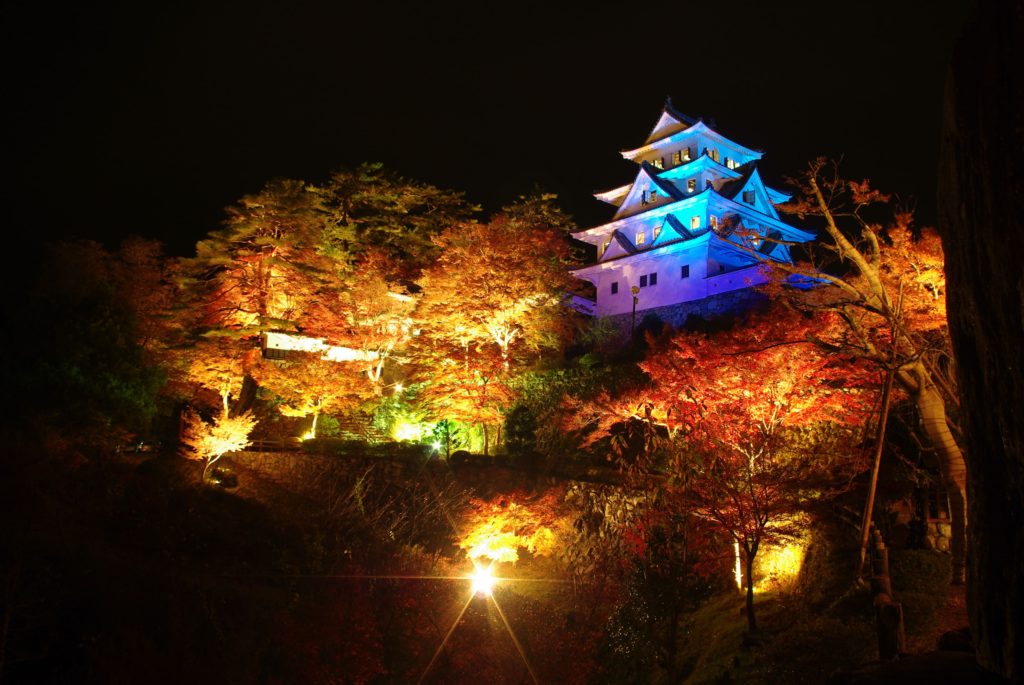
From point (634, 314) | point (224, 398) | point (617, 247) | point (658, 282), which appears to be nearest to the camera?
point (224, 398)

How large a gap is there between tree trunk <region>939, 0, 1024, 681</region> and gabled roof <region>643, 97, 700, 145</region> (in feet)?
111

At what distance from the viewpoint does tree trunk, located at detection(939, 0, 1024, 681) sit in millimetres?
2863

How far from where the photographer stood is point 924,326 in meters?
12.9

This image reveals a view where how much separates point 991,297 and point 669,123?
35.8 m

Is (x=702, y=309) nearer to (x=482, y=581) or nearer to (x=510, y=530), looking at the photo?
(x=510, y=530)

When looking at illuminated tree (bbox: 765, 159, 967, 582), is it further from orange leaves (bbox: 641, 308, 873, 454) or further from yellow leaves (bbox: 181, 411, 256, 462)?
yellow leaves (bbox: 181, 411, 256, 462)

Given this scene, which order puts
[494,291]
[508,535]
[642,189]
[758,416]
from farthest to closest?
[642,189] → [494,291] → [508,535] → [758,416]

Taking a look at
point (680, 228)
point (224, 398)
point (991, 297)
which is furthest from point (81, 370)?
point (680, 228)

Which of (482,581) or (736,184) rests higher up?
(736,184)

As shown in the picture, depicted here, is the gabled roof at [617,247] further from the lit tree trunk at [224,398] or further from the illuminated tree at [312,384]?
the lit tree trunk at [224,398]

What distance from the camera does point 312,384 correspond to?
22.4 metres

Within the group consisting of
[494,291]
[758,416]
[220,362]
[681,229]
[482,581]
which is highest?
[681,229]

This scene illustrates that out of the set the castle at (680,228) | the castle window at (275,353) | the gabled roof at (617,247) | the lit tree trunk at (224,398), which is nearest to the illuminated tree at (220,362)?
the lit tree trunk at (224,398)

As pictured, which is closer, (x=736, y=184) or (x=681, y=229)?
(x=681, y=229)
